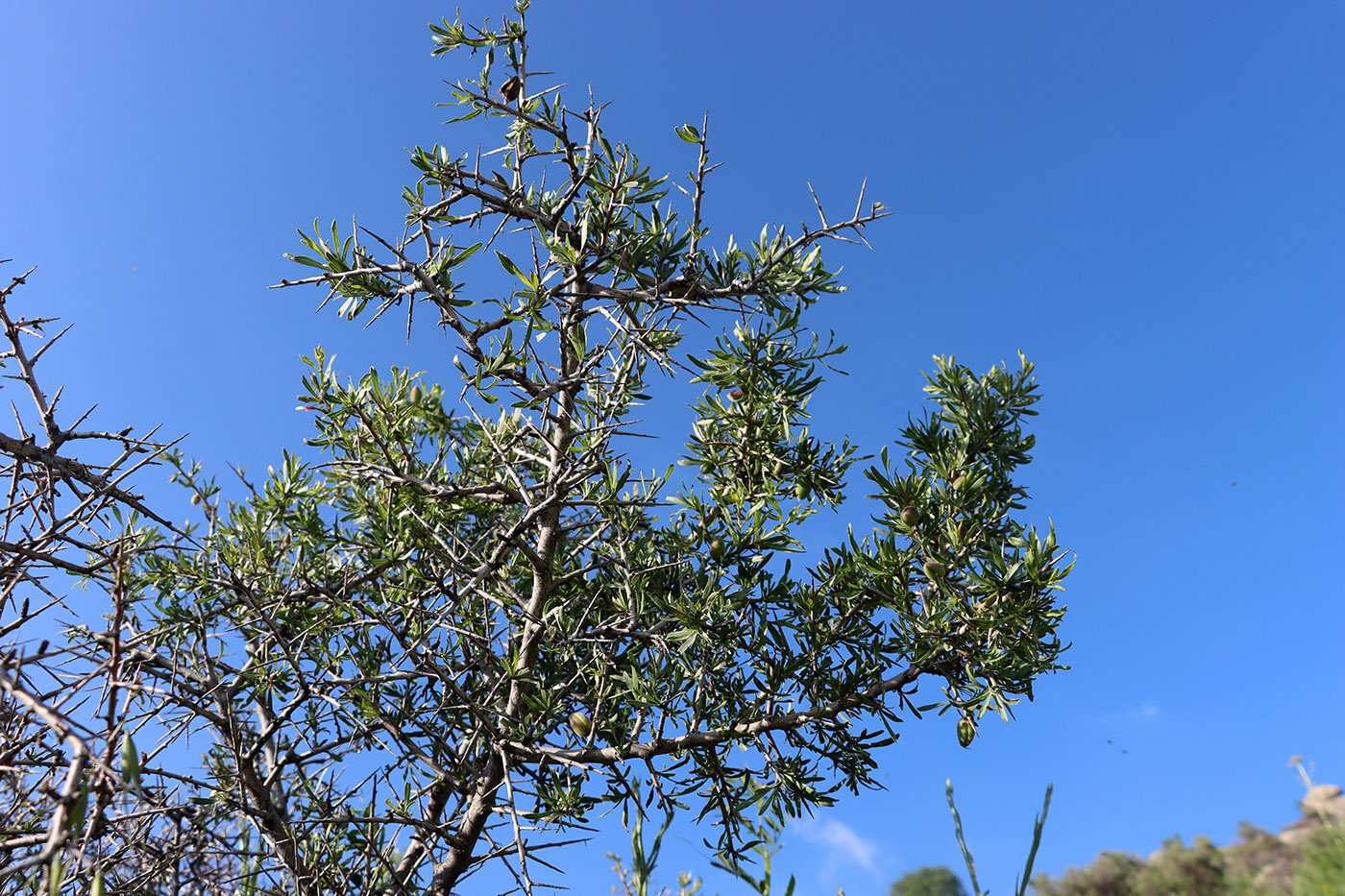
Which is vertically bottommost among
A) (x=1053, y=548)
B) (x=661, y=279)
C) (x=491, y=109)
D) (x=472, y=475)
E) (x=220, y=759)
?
(x=1053, y=548)

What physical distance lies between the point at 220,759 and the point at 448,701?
3.95 feet

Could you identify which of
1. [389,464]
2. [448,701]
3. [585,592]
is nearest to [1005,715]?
[585,592]

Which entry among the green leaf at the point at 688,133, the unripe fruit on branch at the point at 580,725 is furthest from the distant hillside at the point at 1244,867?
the green leaf at the point at 688,133

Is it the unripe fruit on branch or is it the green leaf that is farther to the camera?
the green leaf

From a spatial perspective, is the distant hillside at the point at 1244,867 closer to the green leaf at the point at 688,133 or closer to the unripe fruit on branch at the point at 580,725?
the unripe fruit on branch at the point at 580,725

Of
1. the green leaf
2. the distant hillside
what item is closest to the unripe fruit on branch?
the distant hillside

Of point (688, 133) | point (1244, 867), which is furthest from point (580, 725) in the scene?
point (688, 133)

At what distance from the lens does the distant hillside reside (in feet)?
4.64

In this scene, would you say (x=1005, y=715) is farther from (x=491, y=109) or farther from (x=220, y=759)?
(x=220, y=759)

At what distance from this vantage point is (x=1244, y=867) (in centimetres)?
176

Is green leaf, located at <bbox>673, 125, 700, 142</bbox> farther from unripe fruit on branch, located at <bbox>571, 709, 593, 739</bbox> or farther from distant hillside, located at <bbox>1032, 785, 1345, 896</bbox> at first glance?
distant hillside, located at <bbox>1032, 785, 1345, 896</bbox>

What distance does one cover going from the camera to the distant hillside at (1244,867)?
55.7 inches

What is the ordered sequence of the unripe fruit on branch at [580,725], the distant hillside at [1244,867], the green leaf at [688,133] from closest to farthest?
the distant hillside at [1244,867] < the unripe fruit on branch at [580,725] < the green leaf at [688,133]

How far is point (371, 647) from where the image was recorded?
2.74 meters
